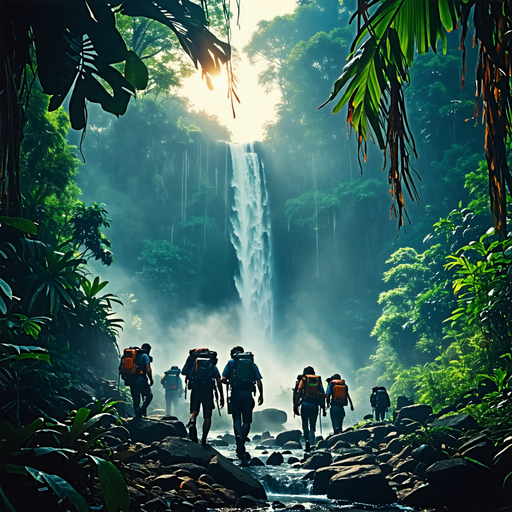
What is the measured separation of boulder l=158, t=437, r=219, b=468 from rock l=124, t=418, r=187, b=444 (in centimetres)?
85

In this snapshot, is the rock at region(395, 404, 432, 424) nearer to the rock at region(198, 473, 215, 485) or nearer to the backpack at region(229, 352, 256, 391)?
the backpack at region(229, 352, 256, 391)

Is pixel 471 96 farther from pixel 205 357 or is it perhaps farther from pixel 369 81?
pixel 369 81

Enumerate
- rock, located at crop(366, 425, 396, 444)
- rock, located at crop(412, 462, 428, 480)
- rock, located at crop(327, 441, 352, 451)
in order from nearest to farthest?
rock, located at crop(412, 462, 428, 480) < rock, located at crop(327, 441, 352, 451) < rock, located at crop(366, 425, 396, 444)

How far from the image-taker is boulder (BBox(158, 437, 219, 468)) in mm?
6211

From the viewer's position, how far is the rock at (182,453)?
621cm

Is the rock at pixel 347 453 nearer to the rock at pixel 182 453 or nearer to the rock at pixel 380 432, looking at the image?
the rock at pixel 380 432

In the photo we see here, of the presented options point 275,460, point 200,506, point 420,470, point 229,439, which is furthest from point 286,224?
point 200,506

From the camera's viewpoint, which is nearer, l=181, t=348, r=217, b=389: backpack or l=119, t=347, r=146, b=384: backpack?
l=181, t=348, r=217, b=389: backpack

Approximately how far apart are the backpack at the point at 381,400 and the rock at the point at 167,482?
8.15 metres

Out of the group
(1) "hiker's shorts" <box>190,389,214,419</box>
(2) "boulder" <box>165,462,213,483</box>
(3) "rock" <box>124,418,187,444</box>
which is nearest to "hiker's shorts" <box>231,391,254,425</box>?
(1) "hiker's shorts" <box>190,389,214,419</box>

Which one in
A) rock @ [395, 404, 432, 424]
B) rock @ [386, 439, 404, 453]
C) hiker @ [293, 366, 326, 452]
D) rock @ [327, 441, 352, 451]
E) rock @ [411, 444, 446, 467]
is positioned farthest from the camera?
rock @ [395, 404, 432, 424]

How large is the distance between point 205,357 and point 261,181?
77.8 feet

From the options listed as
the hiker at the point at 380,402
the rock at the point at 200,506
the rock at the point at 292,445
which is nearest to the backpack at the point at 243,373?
the rock at the point at 200,506

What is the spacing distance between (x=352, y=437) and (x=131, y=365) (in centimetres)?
521
